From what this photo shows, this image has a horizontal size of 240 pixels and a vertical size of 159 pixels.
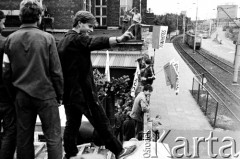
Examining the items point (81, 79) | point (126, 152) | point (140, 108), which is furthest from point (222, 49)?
point (81, 79)

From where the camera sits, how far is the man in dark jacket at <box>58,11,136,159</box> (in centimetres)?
373

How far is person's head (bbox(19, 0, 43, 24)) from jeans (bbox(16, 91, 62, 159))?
2.39 ft

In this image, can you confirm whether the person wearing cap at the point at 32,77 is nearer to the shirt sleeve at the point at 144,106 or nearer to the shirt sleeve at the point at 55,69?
the shirt sleeve at the point at 55,69

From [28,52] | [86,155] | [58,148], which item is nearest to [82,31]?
[28,52]

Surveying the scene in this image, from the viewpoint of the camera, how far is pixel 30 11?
337cm

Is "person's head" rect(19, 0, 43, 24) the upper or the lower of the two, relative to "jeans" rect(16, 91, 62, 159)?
upper

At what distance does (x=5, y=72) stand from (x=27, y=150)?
0.84 metres

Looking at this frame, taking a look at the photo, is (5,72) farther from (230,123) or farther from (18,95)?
(230,123)

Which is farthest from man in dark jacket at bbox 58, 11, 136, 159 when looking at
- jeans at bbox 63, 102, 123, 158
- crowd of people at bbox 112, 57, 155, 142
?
crowd of people at bbox 112, 57, 155, 142

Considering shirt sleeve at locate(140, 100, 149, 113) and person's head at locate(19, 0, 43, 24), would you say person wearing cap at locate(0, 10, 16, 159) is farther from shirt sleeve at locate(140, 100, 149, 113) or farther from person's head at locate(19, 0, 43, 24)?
shirt sleeve at locate(140, 100, 149, 113)

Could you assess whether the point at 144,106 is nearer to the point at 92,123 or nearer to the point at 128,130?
the point at 128,130

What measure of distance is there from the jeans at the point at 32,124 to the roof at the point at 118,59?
1231 centimetres

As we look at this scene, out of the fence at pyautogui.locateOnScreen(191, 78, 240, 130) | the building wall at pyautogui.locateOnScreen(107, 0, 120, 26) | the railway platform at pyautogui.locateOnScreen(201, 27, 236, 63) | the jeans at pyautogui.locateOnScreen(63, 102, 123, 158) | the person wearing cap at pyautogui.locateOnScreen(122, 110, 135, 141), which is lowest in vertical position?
the railway platform at pyautogui.locateOnScreen(201, 27, 236, 63)

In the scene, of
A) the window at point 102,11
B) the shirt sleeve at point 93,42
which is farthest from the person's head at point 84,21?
the window at point 102,11
